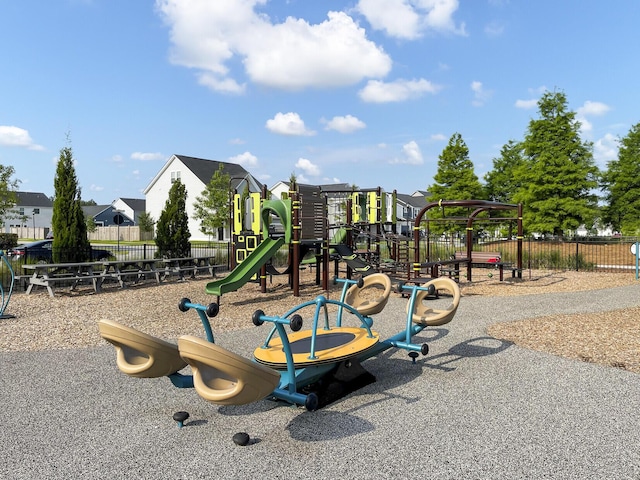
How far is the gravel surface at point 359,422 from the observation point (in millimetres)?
3434

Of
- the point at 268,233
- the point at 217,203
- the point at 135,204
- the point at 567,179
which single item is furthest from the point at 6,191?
the point at 135,204

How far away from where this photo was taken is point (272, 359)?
14.8 feet

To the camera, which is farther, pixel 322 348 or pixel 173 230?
pixel 173 230

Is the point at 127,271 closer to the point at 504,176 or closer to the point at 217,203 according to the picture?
the point at 217,203

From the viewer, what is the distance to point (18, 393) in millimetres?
5066

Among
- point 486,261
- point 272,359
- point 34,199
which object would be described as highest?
point 34,199

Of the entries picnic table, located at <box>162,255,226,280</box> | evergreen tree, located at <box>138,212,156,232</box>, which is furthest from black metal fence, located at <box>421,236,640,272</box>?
evergreen tree, located at <box>138,212,156,232</box>

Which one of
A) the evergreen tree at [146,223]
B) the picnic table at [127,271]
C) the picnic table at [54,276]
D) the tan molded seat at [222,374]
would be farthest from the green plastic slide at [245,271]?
the evergreen tree at [146,223]

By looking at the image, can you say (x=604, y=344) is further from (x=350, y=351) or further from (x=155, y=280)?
(x=155, y=280)

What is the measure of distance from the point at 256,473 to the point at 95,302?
8.95 metres

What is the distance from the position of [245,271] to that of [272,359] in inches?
253

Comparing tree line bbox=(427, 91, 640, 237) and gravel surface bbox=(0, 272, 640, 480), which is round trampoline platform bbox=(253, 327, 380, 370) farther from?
tree line bbox=(427, 91, 640, 237)

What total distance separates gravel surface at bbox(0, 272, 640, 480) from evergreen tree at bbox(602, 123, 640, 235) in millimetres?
28467

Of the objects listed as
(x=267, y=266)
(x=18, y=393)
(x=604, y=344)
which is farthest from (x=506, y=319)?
(x=18, y=393)
